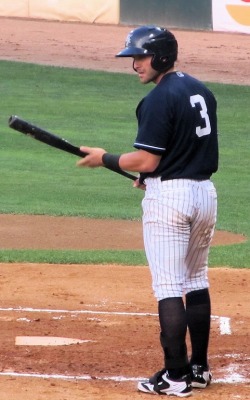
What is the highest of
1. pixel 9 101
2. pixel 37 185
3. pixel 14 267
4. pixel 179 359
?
pixel 179 359

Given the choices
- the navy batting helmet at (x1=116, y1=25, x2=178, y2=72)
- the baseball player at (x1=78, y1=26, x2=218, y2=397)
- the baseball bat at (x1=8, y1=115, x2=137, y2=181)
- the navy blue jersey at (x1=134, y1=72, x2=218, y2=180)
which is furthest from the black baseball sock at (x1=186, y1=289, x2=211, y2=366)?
the navy batting helmet at (x1=116, y1=25, x2=178, y2=72)

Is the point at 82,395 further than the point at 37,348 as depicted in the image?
No

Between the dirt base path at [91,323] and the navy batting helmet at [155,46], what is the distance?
1.71 meters

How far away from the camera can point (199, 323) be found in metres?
5.73

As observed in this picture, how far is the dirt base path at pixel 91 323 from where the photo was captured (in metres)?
5.66

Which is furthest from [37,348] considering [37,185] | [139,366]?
[37,185]

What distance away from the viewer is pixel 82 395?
5.39 meters

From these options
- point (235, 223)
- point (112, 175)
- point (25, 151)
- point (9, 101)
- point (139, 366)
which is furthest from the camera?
point (9, 101)

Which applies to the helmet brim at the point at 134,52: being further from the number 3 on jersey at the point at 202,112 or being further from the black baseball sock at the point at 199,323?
the black baseball sock at the point at 199,323

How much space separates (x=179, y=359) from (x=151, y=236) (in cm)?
65

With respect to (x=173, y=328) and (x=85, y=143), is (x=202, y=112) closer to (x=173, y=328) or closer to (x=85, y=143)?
(x=173, y=328)

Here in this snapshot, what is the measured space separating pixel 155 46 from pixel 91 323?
7.52 ft

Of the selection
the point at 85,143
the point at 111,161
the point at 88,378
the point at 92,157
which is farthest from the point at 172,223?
the point at 85,143

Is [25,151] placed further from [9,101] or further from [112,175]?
[9,101]
